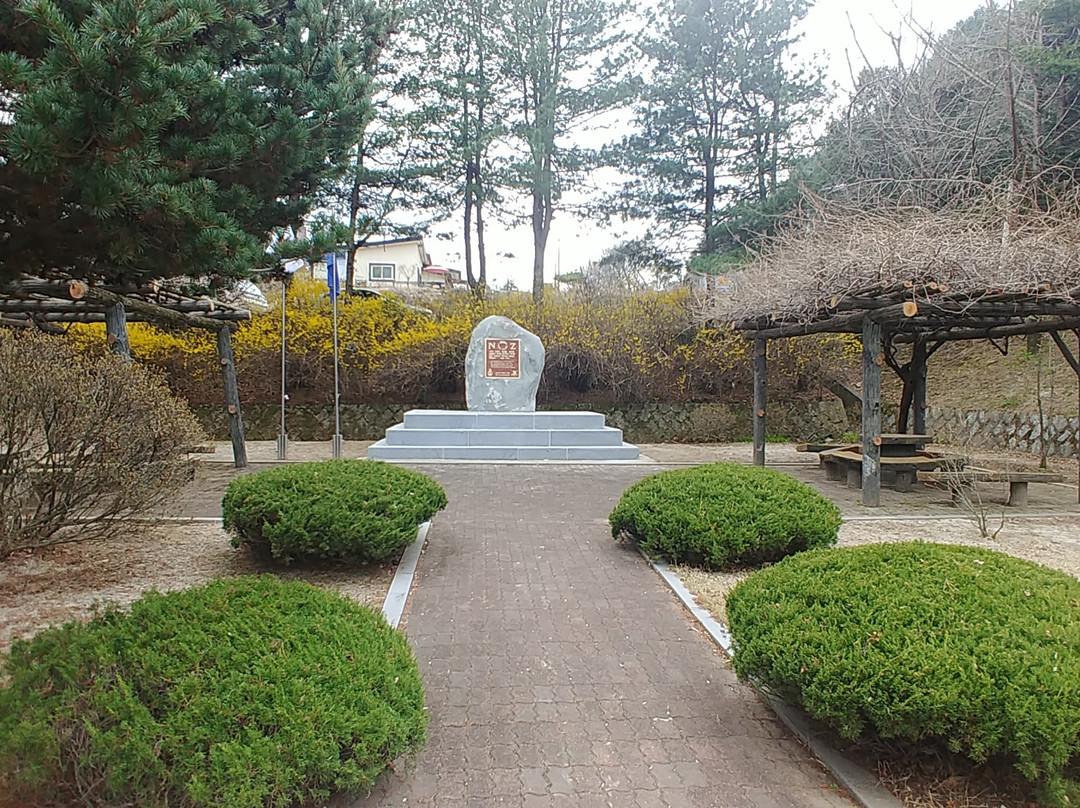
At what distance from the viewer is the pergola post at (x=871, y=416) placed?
8.33m

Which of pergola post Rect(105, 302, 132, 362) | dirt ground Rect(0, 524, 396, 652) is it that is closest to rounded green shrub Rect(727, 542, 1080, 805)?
dirt ground Rect(0, 524, 396, 652)

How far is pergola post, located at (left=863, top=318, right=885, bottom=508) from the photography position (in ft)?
27.3

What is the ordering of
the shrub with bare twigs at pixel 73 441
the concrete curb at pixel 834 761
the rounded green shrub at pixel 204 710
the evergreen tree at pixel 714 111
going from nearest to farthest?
1. the rounded green shrub at pixel 204 710
2. the concrete curb at pixel 834 761
3. the shrub with bare twigs at pixel 73 441
4. the evergreen tree at pixel 714 111

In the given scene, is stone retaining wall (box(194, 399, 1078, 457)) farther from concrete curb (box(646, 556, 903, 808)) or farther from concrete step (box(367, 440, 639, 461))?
concrete curb (box(646, 556, 903, 808))

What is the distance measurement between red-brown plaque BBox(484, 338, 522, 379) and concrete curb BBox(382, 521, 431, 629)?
763 cm

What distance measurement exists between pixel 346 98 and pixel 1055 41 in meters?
16.9

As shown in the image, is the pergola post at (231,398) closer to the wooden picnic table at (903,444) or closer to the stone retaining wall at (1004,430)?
the wooden picnic table at (903,444)

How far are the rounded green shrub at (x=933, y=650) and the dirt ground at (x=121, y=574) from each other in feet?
8.93

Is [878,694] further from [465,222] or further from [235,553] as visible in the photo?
[465,222]

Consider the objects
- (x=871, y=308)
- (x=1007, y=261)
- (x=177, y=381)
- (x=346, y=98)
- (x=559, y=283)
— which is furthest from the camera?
(x=559, y=283)

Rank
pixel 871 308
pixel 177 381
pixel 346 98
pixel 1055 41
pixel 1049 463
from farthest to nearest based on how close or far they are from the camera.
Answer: pixel 177 381 → pixel 1055 41 → pixel 1049 463 → pixel 871 308 → pixel 346 98

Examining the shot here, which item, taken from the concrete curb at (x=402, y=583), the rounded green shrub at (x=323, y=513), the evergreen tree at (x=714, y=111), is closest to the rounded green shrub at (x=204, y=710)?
the concrete curb at (x=402, y=583)

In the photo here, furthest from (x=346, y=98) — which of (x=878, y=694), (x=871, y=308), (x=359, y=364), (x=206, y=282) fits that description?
(x=359, y=364)

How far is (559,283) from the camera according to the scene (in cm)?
1983
